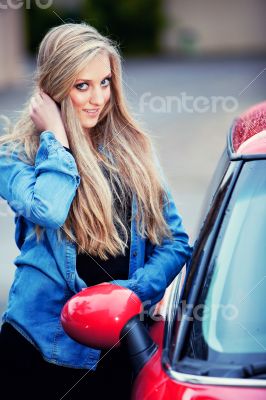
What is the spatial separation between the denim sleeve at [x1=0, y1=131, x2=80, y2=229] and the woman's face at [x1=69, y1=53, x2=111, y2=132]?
0.14 meters

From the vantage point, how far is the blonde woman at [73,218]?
9.14 ft

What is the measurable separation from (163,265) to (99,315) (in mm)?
604

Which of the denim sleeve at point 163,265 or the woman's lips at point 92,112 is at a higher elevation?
the woman's lips at point 92,112

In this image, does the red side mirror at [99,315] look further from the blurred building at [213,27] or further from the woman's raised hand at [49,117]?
the blurred building at [213,27]

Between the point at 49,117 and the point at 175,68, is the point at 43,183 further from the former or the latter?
the point at 175,68

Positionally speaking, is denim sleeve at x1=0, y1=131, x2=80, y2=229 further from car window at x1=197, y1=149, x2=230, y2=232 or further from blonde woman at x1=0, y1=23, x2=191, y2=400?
car window at x1=197, y1=149, x2=230, y2=232

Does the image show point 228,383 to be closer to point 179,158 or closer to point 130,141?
point 130,141

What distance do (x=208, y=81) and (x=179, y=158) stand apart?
923 centimetres

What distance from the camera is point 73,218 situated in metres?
2.88

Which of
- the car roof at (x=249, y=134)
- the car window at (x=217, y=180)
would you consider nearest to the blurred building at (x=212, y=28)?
the car roof at (x=249, y=134)

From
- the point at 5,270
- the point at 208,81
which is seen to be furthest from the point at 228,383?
the point at 208,81

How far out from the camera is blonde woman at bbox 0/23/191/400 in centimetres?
279

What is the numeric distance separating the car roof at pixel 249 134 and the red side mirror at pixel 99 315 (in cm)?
53

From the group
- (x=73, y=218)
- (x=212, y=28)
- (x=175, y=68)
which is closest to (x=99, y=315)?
(x=73, y=218)
